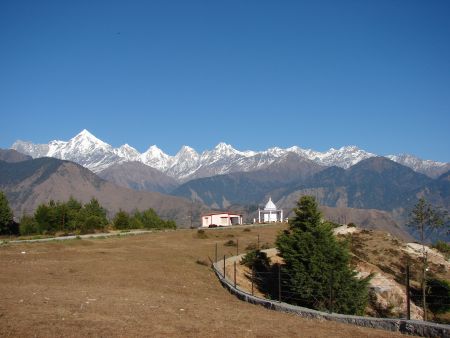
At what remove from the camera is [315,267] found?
30.2 meters

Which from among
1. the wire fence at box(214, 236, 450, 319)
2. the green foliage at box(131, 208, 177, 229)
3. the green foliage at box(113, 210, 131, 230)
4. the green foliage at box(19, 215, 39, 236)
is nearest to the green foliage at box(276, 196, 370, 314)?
the wire fence at box(214, 236, 450, 319)

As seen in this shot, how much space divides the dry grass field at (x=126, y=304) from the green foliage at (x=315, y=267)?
5.07 m

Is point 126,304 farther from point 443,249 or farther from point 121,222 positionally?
point 121,222

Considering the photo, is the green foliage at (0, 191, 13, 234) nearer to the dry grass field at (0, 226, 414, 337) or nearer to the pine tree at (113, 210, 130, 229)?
the pine tree at (113, 210, 130, 229)

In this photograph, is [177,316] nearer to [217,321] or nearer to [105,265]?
[217,321]

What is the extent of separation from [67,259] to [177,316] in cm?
2186

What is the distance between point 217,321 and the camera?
17.1 m

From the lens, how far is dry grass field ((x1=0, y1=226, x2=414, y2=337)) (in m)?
14.7

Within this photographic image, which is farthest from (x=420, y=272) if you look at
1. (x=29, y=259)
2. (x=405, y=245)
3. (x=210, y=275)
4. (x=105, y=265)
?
(x=29, y=259)

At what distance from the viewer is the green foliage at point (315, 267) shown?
2898 cm

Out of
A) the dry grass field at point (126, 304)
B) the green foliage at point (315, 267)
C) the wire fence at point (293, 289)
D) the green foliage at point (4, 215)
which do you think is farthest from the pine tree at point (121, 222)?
the green foliage at point (315, 267)

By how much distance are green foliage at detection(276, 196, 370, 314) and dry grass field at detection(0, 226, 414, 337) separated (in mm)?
5068

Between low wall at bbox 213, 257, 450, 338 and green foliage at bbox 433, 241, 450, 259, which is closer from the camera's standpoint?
low wall at bbox 213, 257, 450, 338

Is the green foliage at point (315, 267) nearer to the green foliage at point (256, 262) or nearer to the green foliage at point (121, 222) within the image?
the green foliage at point (256, 262)
